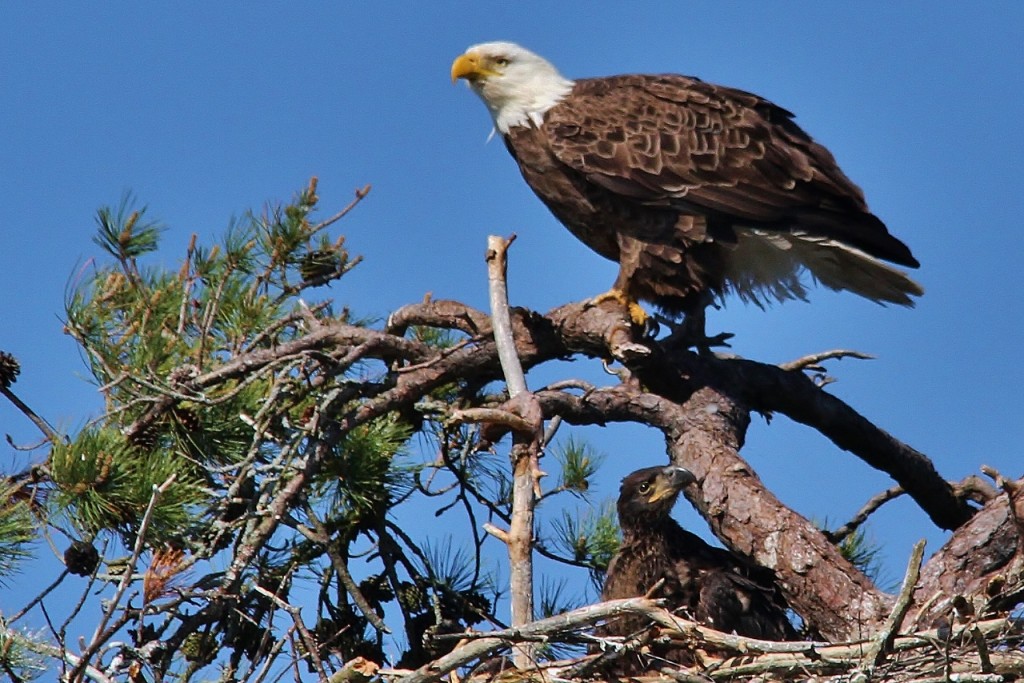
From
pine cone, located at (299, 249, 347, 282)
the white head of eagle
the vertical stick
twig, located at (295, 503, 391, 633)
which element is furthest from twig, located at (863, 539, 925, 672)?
the white head of eagle

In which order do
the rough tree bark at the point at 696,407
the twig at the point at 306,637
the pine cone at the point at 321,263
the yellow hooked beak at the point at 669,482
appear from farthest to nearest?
the pine cone at the point at 321,263 → the yellow hooked beak at the point at 669,482 → the rough tree bark at the point at 696,407 → the twig at the point at 306,637

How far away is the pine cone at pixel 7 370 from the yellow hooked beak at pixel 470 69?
2.97m

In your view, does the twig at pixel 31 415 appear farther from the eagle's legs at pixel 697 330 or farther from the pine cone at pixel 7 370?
the eagle's legs at pixel 697 330

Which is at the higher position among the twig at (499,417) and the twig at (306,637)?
the twig at (499,417)

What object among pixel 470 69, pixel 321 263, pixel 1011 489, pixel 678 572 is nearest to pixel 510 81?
pixel 470 69

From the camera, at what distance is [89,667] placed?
151 inches

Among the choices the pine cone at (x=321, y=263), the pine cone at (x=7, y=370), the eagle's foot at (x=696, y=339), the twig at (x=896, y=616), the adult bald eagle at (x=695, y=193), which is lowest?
the twig at (x=896, y=616)

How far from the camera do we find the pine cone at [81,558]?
172 inches

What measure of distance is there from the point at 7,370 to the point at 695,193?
10.1 feet

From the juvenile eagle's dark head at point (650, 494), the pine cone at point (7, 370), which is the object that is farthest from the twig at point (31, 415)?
the juvenile eagle's dark head at point (650, 494)

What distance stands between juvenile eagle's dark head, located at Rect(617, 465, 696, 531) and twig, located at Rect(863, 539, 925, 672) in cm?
149

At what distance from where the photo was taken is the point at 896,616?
10.8ft

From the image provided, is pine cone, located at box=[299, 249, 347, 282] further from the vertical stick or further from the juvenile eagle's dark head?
the juvenile eagle's dark head

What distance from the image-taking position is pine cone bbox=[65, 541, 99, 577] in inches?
172
